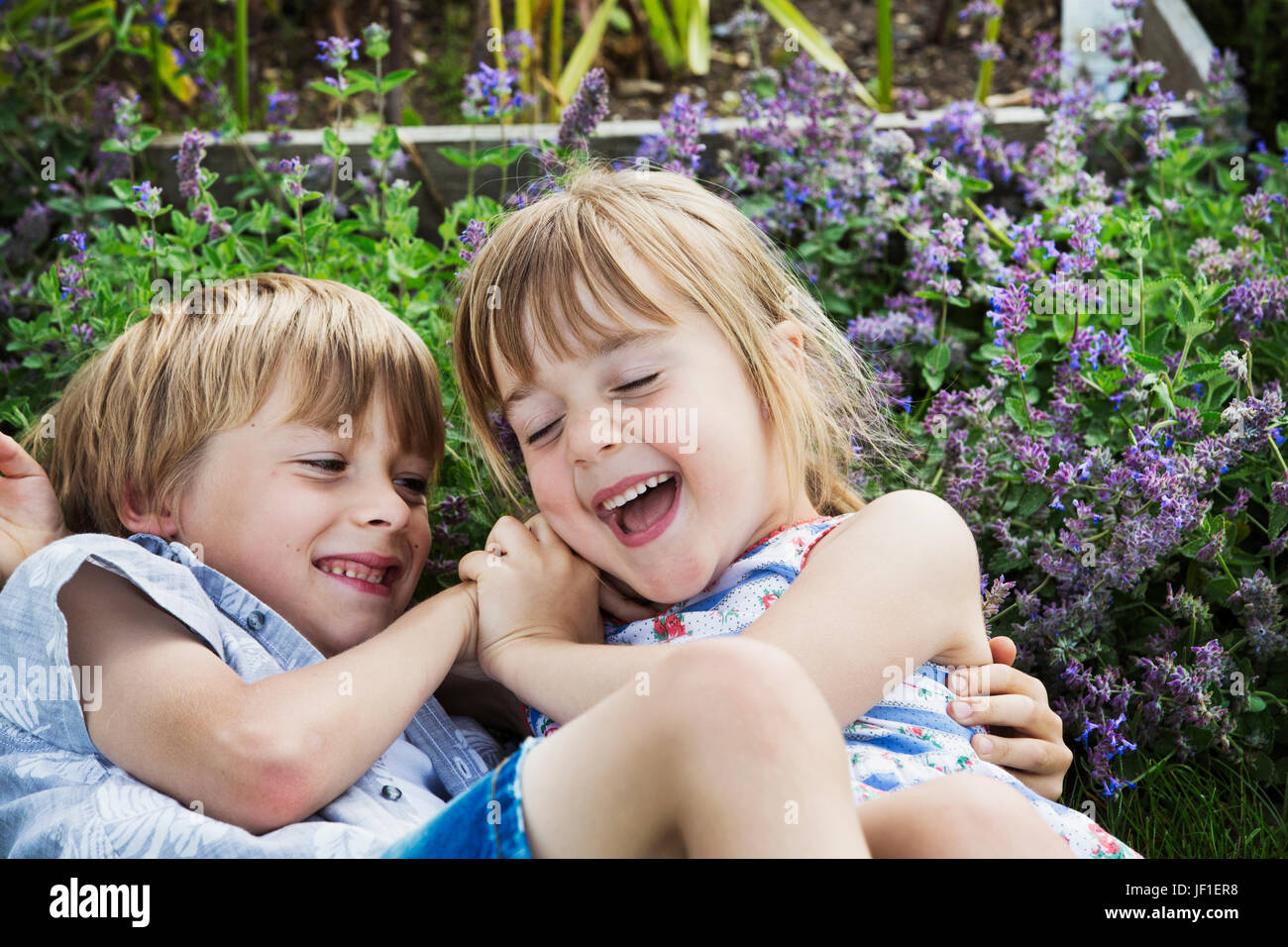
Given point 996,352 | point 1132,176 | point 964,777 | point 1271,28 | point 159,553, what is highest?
point 1271,28

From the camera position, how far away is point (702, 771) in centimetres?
141

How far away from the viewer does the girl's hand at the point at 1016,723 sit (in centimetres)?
200

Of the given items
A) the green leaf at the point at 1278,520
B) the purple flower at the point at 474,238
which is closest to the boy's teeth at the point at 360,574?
the purple flower at the point at 474,238

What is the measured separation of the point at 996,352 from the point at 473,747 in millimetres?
1293

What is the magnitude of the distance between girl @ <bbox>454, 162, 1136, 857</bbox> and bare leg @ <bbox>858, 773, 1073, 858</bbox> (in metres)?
0.23

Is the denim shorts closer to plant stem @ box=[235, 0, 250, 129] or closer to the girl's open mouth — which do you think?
the girl's open mouth

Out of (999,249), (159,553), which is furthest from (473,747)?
(999,249)

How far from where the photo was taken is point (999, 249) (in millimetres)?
2971

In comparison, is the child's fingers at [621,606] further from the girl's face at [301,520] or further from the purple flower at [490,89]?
the purple flower at [490,89]

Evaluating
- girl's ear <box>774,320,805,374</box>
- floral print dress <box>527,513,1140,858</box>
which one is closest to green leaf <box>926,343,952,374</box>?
girl's ear <box>774,320,805,374</box>

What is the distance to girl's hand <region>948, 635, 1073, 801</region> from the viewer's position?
200 cm

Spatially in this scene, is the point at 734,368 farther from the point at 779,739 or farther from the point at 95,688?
the point at 95,688

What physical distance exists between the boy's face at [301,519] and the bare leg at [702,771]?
2.29 feet
